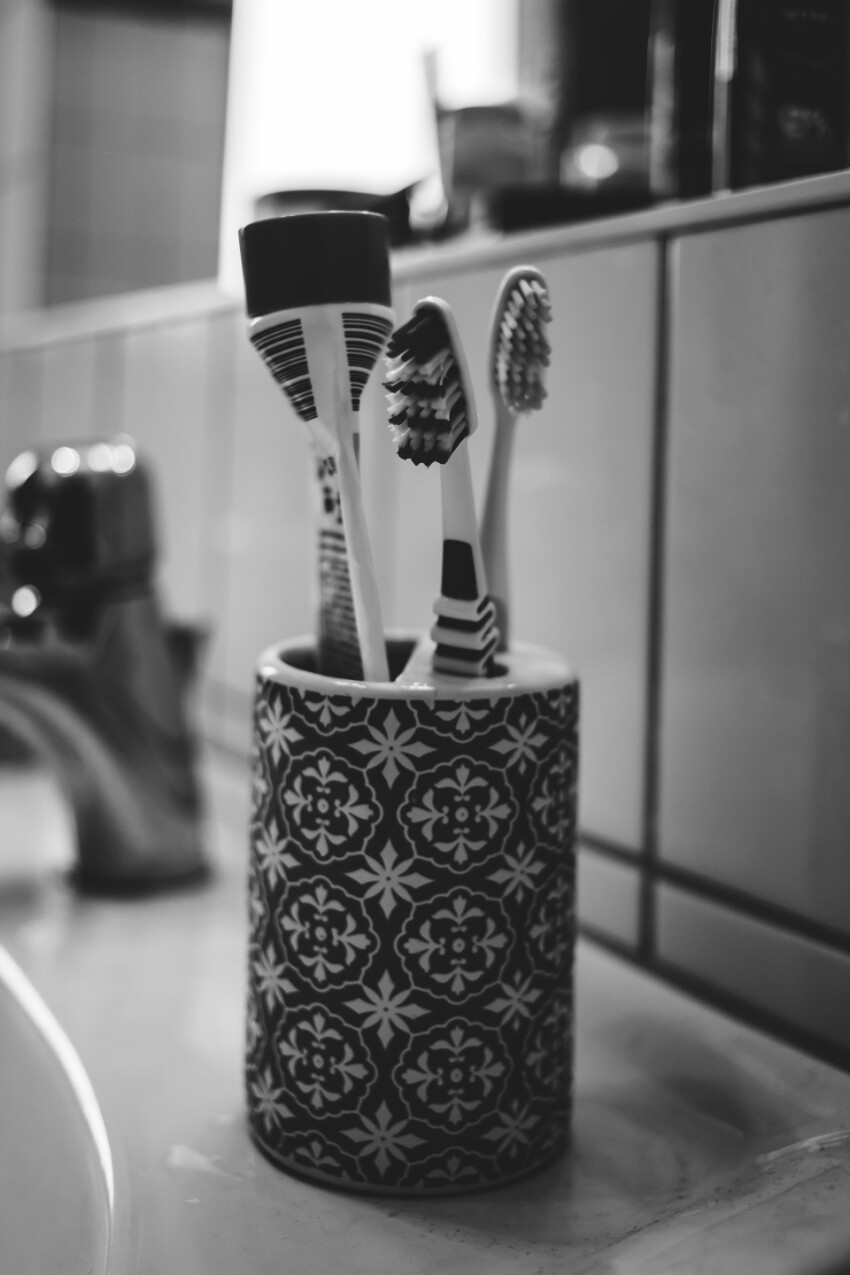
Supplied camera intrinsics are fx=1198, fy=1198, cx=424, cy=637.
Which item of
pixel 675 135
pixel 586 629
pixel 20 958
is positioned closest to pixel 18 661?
pixel 20 958

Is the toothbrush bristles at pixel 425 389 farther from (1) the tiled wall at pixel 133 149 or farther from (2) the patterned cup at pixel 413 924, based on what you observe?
(1) the tiled wall at pixel 133 149

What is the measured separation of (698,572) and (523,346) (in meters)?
0.13

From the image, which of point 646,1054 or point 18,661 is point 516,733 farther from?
point 18,661

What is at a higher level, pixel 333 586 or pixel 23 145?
pixel 23 145

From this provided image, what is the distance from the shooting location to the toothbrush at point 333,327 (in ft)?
0.96

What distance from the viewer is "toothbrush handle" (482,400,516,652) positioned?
354 mm

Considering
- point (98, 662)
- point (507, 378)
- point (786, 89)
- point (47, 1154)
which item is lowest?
point (47, 1154)

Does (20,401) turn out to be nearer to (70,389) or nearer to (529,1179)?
(70,389)

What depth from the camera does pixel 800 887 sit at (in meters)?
0.39

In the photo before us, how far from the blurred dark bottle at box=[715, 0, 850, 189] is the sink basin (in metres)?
0.38

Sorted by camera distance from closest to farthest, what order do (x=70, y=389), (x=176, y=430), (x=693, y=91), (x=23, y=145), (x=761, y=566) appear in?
(x=761, y=566), (x=693, y=91), (x=176, y=430), (x=70, y=389), (x=23, y=145)

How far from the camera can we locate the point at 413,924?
0.30m

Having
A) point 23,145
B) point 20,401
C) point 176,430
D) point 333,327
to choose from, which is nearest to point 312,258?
point 333,327

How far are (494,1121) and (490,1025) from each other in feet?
0.09
